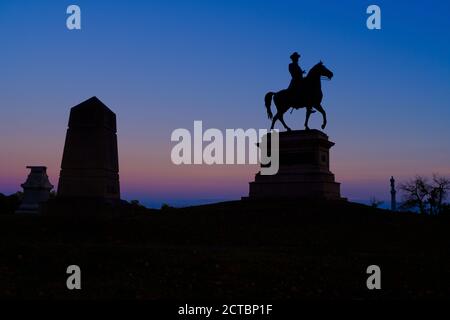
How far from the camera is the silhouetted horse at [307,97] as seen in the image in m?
22.5

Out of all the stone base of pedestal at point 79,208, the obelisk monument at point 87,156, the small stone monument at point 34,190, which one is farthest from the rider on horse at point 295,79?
the small stone monument at point 34,190

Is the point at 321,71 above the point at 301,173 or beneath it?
above

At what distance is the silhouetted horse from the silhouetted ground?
8.41 m

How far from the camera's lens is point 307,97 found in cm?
2278

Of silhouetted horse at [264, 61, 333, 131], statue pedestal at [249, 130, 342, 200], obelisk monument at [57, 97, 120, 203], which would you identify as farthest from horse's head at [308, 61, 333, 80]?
obelisk monument at [57, 97, 120, 203]

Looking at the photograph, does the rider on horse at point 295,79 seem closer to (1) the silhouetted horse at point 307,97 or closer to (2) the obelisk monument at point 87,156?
(1) the silhouetted horse at point 307,97

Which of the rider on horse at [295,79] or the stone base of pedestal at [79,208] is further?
the rider on horse at [295,79]

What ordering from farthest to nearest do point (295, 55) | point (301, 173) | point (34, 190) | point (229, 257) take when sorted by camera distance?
point (34, 190), point (295, 55), point (301, 173), point (229, 257)

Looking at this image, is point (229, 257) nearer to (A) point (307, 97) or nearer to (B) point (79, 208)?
(B) point (79, 208)

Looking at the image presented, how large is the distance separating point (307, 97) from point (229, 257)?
1521cm

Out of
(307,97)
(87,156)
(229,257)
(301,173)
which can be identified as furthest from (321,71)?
(229,257)

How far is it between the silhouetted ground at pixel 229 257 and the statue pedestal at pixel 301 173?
5.96 m

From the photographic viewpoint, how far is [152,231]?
511 inches
